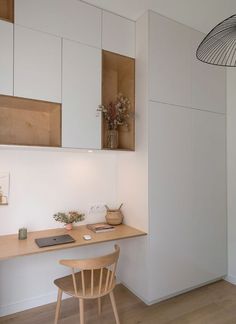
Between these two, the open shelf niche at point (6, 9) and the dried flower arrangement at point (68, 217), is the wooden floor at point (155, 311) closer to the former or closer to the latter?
the dried flower arrangement at point (68, 217)

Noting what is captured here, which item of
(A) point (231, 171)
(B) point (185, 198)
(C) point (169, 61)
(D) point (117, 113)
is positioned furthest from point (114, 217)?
(C) point (169, 61)

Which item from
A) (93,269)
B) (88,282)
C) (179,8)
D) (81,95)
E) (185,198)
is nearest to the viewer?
(93,269)

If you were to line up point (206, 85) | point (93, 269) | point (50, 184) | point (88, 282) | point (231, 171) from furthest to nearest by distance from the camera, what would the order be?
point (231, 171) < point (206, 85) < point (50, 184) < point (88, 282) < point (93, 269)

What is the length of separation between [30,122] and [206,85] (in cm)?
203

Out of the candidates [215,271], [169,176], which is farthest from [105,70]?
[215,271]

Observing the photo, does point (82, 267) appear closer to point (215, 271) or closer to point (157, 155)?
point (157, 155)

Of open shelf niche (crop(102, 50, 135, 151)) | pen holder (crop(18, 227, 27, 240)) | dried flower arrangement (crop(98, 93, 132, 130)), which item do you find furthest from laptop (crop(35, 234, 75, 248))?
dried flower arrangement (crop(98, 93, 132, 130))

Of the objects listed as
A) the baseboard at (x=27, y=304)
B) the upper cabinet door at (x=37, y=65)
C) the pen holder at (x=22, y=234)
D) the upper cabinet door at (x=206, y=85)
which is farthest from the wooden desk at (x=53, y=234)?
the upper cabinet door at (x=206, y=85)

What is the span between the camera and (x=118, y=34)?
2.45m

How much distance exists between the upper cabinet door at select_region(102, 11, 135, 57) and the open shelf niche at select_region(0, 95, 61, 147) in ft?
2.88

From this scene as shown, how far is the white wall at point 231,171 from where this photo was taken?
283 cm

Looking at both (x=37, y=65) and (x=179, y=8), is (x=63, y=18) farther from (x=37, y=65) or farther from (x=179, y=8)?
(x=179, y=8)

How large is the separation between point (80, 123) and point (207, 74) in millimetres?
1677

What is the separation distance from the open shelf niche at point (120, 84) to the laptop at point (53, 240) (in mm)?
931
